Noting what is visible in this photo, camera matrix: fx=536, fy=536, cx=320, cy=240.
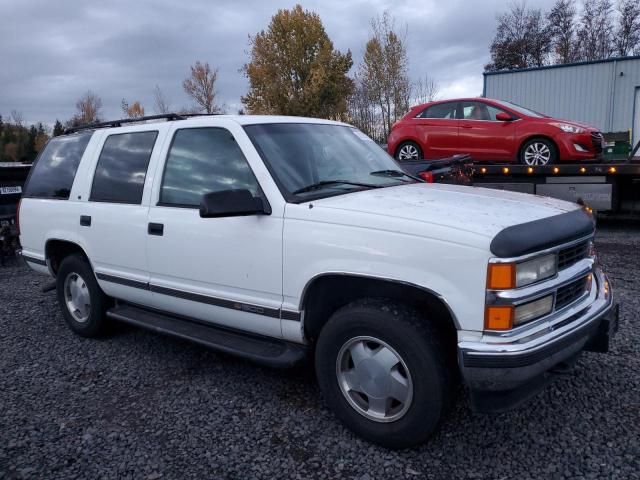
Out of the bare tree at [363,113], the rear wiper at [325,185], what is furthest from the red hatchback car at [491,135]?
the bare tree at [363,113]

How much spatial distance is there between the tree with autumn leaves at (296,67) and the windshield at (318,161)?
86.5ft

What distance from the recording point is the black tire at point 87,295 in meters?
4.60

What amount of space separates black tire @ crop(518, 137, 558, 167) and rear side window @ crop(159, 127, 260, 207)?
293 inches

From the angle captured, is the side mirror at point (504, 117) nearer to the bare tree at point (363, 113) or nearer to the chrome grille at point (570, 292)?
the chrome grille at point (570, 292)

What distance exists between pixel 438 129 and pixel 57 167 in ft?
23.3

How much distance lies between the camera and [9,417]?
3.45 metres

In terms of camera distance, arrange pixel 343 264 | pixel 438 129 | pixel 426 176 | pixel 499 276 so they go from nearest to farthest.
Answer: pixel 499 276, pixel 343 264, pixel 426 176, pixel 438 129

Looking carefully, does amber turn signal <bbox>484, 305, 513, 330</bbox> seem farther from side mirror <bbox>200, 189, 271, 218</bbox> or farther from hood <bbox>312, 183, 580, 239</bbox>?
side mirror <bbox>200, 189, 271, 218</bbox>

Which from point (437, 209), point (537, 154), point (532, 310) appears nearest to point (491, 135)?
point (537, 154)

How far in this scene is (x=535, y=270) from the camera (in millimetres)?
2604

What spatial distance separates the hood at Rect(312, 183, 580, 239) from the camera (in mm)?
2623

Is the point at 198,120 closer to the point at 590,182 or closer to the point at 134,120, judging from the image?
the point at 134,120

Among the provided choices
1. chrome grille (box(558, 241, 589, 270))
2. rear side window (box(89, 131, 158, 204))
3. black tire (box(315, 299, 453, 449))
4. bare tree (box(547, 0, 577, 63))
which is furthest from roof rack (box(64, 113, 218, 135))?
bare tree (box(547, 0, 577, 63))

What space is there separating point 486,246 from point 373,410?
113 cm
